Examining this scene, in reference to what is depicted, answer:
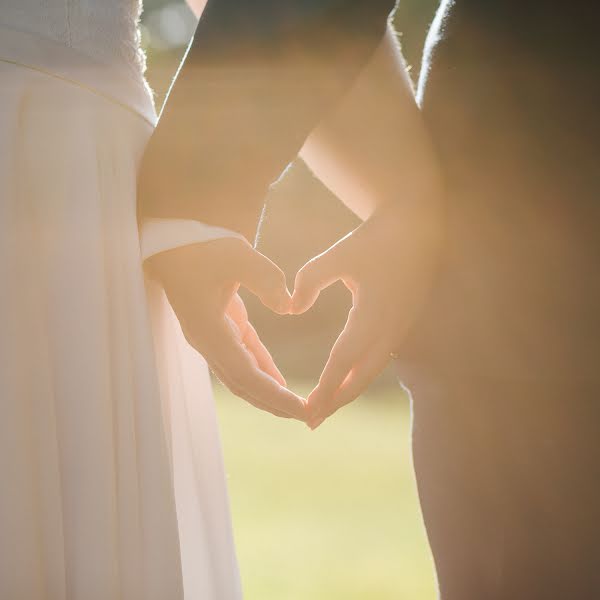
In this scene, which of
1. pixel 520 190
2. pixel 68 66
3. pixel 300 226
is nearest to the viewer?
pixel 520 190

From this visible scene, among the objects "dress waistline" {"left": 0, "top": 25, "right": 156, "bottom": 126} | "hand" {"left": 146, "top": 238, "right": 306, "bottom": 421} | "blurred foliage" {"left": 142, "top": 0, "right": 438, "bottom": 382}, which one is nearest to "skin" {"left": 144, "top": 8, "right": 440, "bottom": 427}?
"hand" {"left": 146, "top": 238, "right": 306, "bottom": 421}

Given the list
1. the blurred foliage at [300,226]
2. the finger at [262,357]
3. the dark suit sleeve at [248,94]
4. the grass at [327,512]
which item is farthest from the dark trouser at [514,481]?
the blurred foliage at [300,226]

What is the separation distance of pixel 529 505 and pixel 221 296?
33 centimetres

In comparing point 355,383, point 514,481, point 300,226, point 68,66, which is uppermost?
point 300,226

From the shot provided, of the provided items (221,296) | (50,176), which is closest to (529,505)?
(221,296)

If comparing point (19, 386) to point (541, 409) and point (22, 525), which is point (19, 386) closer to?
point (22, 525)

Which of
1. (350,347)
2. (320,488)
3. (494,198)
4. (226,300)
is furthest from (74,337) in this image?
(320,488)

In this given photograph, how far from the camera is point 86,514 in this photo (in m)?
0.72

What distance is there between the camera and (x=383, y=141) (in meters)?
0.69

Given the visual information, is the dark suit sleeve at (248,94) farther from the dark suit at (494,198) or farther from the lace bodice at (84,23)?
the lace bodice at (84,23)

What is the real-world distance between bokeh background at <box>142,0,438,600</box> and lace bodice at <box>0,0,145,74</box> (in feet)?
0.55

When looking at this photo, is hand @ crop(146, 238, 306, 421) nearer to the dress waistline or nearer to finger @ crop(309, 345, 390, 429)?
finger @ crop(309, 345, 390, 429)

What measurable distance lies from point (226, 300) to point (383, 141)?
212mm

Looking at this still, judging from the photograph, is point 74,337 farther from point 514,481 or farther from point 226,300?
point 514,481
